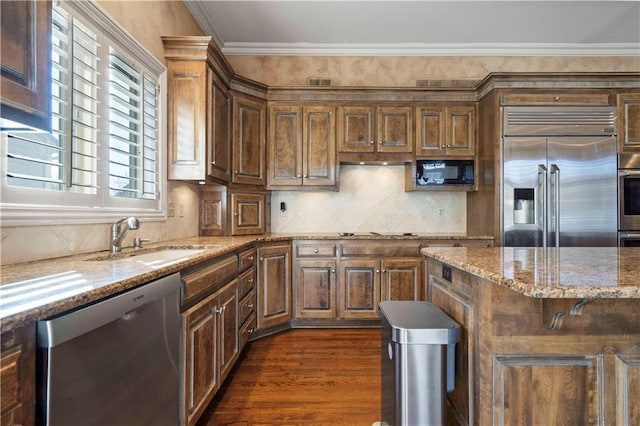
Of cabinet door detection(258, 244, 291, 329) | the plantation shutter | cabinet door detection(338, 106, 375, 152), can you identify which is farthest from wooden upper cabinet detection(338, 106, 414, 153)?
the plantation shutter

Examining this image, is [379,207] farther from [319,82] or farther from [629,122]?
[629,122]

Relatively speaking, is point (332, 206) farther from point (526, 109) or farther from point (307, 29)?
point (526, 109)

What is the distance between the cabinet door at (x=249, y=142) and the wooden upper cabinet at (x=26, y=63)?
222 cm

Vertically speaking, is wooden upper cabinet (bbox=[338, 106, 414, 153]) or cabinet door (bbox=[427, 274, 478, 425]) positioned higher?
wooden upper cabinet (bbox=[338, 106, 414, 153])

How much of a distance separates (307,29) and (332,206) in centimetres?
195

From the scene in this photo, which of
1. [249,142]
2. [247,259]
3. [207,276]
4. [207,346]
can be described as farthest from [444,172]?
[207,346]

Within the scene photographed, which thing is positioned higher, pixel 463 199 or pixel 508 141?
pixel 508 141

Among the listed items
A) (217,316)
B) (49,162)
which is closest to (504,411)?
(217,316)

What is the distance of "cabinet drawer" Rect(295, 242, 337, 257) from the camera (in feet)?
11.2

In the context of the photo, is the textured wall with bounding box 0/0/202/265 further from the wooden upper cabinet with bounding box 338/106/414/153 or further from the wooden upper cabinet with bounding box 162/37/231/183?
the wooden upper cabinet with bounding box 338/106/414/153

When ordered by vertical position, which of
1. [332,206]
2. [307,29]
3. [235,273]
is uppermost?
[307,29]

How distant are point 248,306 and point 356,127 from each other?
2.14m

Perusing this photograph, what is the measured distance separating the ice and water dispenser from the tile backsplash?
0.79 meters

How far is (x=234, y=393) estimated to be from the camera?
86.4 inches
